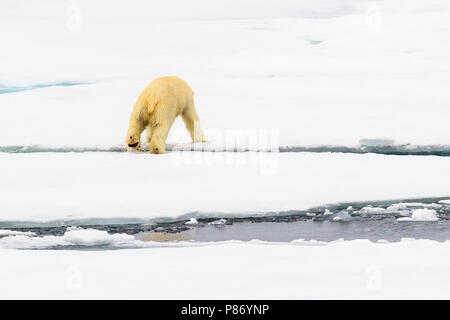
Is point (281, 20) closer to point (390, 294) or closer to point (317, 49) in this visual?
point (317, 49)

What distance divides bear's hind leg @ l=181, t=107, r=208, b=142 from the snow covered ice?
5.1 inches

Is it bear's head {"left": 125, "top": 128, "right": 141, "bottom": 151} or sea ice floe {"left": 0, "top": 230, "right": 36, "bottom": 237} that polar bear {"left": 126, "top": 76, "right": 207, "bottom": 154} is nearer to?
bear's head {"left": 125, "top": 128, "right": 141, "bottom": 151}

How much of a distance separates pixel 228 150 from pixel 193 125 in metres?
0.57

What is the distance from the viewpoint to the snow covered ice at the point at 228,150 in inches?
158

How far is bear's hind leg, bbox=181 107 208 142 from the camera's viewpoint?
26.2ft

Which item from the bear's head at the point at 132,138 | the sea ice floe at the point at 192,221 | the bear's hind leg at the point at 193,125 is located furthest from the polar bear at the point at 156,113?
the sea ice floe at the point at 192,221

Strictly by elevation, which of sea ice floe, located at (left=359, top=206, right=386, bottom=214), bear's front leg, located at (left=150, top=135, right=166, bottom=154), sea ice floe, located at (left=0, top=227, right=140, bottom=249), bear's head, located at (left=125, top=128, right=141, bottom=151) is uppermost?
bear's head, located at (left=125, top=128, right=141, bottom=151)

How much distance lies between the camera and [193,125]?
8016 mm

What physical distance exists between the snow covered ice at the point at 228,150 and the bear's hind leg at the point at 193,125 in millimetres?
130

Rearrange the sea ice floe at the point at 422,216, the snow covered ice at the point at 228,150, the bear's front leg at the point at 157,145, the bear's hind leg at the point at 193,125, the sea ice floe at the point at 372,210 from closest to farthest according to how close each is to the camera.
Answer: the snow covered ice at the point at 228,150, the sea ice floe at the point at 422,216, the sea ice floe at the point at 372,210, the bear's front leg at the point at 157,145, the bear's hind leg at the point at 193,125

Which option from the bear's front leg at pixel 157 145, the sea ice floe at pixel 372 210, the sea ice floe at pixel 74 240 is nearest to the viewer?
the sea ice floe at pixel 74 240

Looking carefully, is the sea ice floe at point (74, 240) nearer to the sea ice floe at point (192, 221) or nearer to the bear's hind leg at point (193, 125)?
the sea ice floe at point (192, 221)

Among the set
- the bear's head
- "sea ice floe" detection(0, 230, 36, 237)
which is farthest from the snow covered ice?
the bear's head
